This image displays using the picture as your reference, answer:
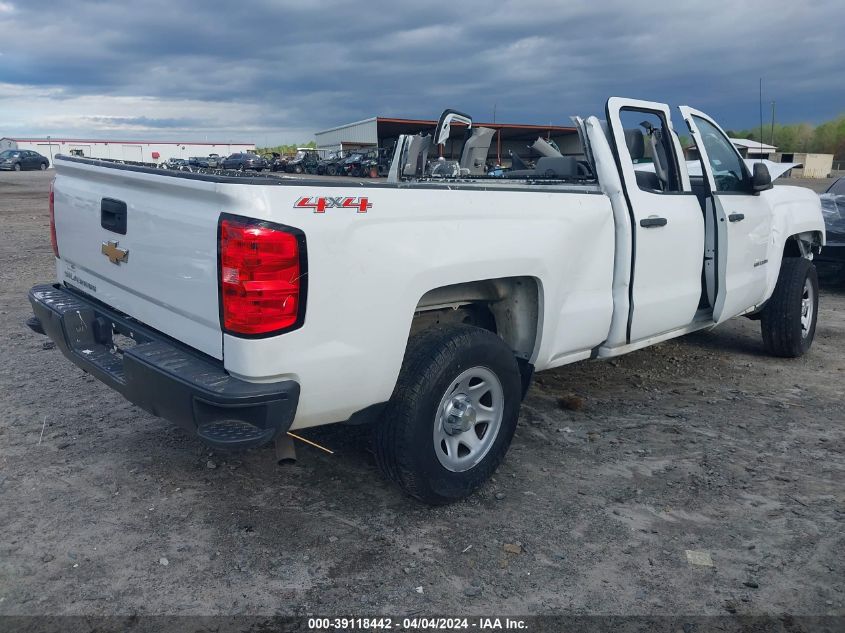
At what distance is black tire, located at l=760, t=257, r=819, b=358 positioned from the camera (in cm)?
609

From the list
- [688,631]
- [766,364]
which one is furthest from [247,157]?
[688,631]

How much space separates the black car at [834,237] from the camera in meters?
9.02

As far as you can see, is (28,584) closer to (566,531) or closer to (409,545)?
(409,545)

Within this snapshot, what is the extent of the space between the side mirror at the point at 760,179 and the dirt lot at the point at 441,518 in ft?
5.02

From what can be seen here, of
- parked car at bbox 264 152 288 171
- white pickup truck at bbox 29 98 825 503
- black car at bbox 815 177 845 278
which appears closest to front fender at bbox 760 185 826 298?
white pickup truck at bbox 29 98 825 503

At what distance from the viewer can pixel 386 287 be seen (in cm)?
305

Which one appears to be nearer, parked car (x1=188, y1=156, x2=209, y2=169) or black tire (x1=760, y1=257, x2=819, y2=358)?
parked car (x1=188, y1=156, x2=209, y2=169)

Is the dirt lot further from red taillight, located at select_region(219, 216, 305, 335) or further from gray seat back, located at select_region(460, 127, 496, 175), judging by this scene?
gray seat back, located at select_region(460, 127, 496, 175)

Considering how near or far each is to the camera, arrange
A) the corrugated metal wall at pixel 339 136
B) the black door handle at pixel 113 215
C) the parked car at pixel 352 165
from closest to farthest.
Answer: the black door handle at pixel 113 215
the corrugated metal wall at pixel 339 136
the parked car at pixel 352 165

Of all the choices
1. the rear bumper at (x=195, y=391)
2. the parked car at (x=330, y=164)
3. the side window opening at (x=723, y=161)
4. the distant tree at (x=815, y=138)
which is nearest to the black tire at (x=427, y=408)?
the rear bumper at (x=195, y=391)

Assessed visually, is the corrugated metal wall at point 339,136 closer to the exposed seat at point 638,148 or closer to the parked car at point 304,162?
the parked car at point 304,162

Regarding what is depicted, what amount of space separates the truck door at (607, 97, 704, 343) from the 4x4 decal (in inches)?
79.7

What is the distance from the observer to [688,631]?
2754mm

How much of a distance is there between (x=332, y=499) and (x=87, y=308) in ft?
5.12
